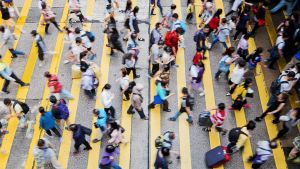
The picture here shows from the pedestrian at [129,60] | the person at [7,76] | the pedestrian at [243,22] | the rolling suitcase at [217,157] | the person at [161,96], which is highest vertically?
the pedestrian at [243,22]

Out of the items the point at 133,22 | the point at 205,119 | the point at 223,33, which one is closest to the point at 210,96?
the point at 205,119

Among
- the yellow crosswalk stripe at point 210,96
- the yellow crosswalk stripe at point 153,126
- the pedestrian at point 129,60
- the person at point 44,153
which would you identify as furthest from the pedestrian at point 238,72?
the person at point 44,153

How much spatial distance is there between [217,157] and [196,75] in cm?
278

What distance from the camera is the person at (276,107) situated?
1053 cm

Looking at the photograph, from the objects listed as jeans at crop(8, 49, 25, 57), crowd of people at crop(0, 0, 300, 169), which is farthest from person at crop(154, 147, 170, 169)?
jeans at crop(8, 49, 25, 57)

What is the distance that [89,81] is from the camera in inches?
473

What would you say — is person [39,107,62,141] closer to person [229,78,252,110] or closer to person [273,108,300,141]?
person [229,78,252,110]

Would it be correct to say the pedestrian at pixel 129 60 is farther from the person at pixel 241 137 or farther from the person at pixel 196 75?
the person at pixel 241 137

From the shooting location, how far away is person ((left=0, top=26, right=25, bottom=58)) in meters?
13.1

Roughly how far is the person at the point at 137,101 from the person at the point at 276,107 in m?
3.79

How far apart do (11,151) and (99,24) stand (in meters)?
6.81

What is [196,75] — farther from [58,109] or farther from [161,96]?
[58,109]

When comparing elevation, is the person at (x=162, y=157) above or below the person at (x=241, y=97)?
below

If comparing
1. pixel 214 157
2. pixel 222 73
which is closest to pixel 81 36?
pixel 222 73
